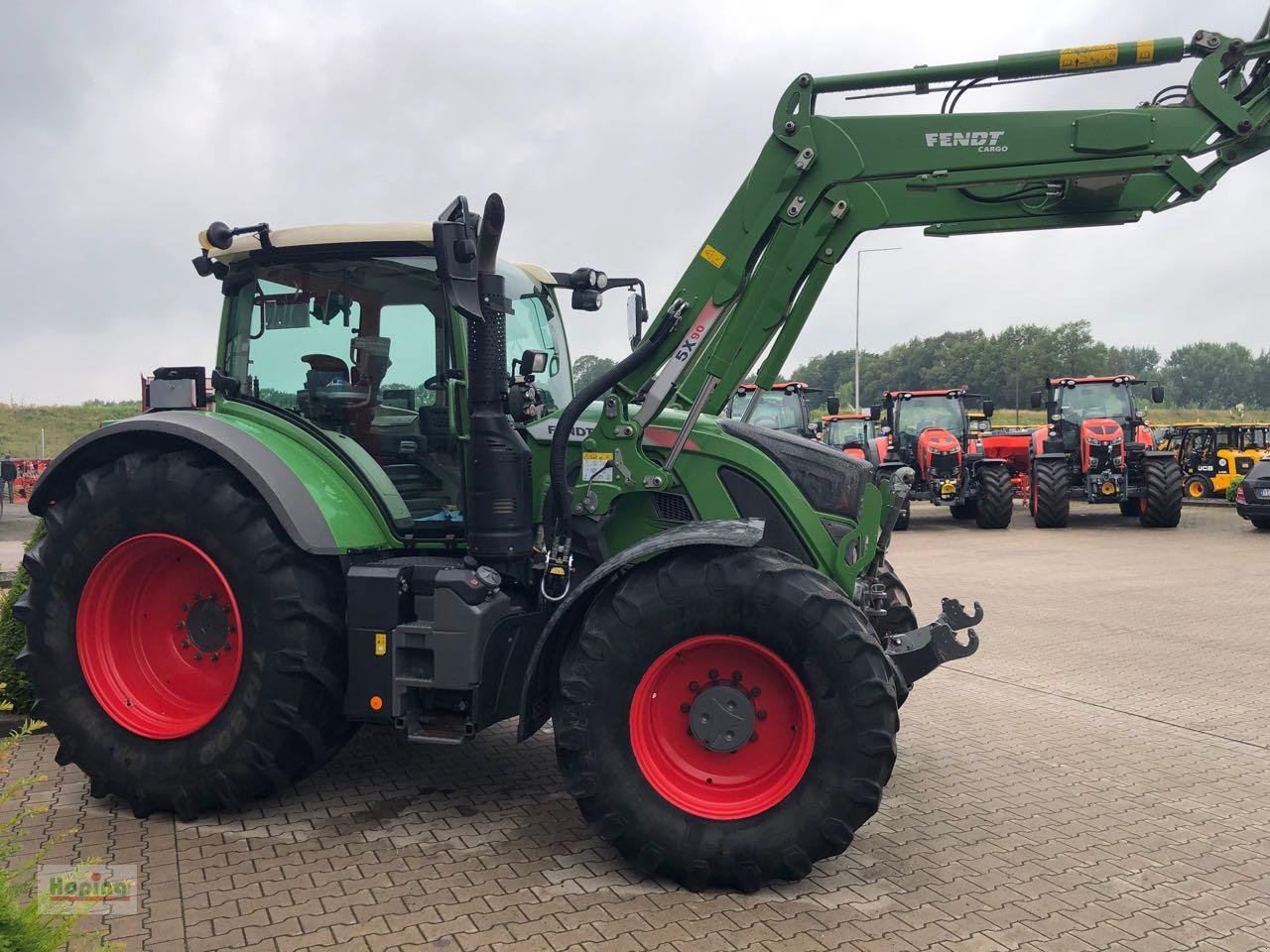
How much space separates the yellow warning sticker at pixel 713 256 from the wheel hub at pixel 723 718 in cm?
186

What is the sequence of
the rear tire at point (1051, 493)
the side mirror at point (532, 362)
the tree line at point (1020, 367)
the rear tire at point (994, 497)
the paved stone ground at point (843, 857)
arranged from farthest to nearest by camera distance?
1. the tree line at point (1020, 367)
2. the rear tire at point (994, 497)
3. the rear tire at point (1051, 493)
4. the side mirror at point (532, 362)
5. the paved stone ground at point (843, 857)

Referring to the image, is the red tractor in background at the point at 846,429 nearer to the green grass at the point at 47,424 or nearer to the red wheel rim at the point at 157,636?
the red wheel rim at the point at 157,636

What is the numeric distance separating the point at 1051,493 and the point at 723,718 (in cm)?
1602

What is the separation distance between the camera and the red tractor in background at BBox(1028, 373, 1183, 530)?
1788 cm

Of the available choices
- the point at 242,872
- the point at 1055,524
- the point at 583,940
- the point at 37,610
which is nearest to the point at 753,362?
the point at 583,940

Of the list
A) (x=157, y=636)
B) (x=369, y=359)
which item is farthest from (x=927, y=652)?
(x=157, y=636)

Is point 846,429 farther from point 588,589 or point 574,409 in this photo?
point 588,589

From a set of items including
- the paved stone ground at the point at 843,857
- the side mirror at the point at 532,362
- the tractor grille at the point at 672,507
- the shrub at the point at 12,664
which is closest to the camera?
the paved stone ground at the point at 843,857

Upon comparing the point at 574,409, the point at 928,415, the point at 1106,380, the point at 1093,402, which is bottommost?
the point at 574,409

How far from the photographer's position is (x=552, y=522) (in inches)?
177

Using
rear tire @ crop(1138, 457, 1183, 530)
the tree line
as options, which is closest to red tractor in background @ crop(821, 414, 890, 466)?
rear tire @ crop(1138, 457, 1183, 530)

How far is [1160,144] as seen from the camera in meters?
4.13

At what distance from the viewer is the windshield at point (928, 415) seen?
65.7 feet

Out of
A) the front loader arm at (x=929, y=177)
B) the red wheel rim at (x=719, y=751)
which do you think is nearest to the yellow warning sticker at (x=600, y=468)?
the front loader arm at (x=929, y=177)
